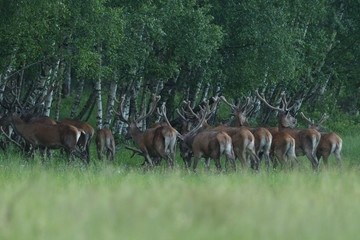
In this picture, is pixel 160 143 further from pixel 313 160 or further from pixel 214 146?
pixel 313 160

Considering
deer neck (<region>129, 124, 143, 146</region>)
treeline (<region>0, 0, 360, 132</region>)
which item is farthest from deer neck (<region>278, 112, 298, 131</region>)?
treeline (<region>0, 0, 360, 132</region>)

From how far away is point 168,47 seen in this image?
19.6 m

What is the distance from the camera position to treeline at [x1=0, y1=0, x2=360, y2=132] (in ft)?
48.9

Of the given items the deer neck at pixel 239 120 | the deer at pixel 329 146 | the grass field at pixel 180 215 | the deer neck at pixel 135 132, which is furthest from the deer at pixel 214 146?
the grass field at pixel 180 215

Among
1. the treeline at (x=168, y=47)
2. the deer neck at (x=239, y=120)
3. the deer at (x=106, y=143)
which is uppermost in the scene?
the treeline at (x=168, y=47)

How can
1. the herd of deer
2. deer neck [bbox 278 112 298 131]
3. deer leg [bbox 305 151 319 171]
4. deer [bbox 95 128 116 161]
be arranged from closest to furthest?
the herd of deer
deer leg [bbox 305 151 319 171]
deer [bbox 95 128 116 161]
deer neck [bbox 278 112 298 131]

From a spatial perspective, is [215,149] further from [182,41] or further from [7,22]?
[182,41]

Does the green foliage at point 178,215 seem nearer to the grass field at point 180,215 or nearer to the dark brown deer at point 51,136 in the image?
the grass field at point 180,215

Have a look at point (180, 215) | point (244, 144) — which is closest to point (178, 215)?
point (180, 215)

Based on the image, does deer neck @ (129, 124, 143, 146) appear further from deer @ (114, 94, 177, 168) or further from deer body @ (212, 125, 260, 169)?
deer body @ (212, 125, 260, 169)

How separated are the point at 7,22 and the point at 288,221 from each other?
10463 millimetres

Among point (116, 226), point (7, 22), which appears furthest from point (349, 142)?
point (116, 226)

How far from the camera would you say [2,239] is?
4.65 m

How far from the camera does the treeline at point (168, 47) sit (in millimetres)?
14914
